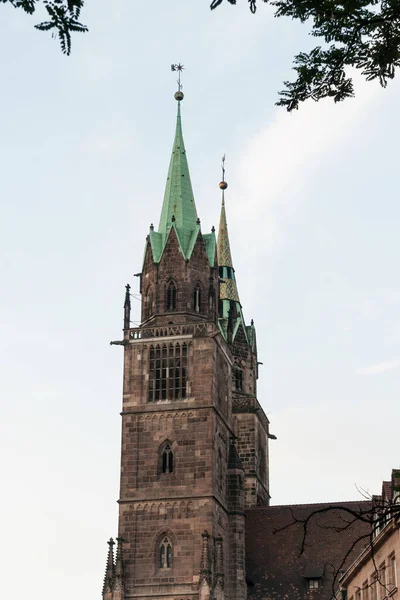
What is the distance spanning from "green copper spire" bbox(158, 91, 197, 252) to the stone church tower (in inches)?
2.5

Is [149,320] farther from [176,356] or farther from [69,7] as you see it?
[69,7]

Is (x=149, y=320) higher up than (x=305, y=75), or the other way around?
(x=149, y=320)

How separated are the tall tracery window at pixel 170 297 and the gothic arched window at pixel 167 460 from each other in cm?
736

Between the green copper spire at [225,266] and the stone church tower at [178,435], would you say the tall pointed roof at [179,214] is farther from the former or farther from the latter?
the green copper spire at [225,266]

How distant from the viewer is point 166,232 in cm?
5691

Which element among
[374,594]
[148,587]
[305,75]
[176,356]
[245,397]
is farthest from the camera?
[245,397]

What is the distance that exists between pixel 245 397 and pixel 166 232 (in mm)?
13368

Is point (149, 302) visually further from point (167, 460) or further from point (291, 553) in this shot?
point (291, 553)

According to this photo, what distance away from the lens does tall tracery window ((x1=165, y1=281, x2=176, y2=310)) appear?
55.4 metres

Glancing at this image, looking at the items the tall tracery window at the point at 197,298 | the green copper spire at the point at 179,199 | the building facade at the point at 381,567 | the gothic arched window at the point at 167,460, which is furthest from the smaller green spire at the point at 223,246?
the building facade at the point at 381,567

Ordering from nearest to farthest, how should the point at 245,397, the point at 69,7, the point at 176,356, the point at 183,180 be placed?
1. the point at 69,7
2. the point at 176,356
3. the point at 183,180
4. the point at 245,397

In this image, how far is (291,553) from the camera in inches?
2196

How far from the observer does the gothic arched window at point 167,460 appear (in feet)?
169

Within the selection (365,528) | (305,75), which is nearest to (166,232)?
(365,528)
